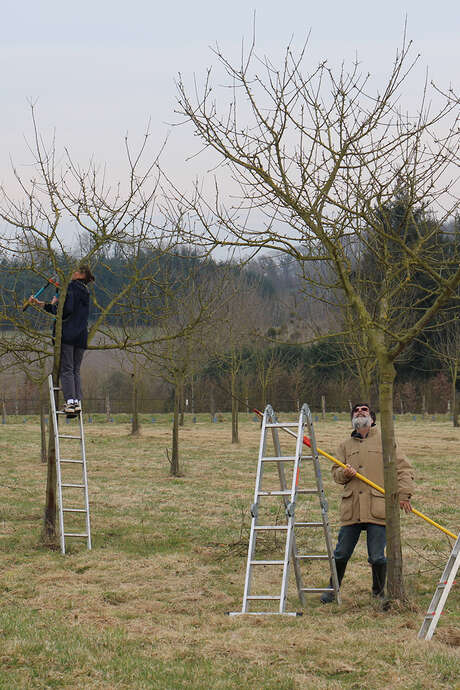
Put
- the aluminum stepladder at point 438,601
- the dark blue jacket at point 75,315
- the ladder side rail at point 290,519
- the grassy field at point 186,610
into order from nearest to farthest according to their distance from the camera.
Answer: the grassy field at point 186,610
the aluminum stepladder at point 438,601
the ladder side rail at point 290,519
the dark blue jacket at point 75,315

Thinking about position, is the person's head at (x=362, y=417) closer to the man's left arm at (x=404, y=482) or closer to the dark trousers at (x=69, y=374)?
the man's left arm at (x=404, y=482)

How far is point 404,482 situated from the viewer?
7559 mm

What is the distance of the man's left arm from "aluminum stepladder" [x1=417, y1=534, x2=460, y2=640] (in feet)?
3.51

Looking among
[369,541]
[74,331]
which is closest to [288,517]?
[369,541]

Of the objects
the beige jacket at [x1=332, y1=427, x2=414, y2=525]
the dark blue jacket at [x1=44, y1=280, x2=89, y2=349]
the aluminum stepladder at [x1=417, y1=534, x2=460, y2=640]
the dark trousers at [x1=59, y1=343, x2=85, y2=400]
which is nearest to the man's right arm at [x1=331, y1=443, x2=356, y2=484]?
the beige jacket at [x1=332, y1=427, x2=414, y2=525]

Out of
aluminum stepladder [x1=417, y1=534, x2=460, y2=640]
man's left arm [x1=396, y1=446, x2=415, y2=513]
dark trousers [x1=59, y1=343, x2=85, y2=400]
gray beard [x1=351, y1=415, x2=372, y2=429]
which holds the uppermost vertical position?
dark trousers [x1=59, y1=343, x2=85, y2=400]

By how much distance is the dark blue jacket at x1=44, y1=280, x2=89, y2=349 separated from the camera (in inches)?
400

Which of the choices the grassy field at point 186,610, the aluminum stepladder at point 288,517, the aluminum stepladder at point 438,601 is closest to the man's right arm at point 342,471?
the aluminum stepladder at point 288,517

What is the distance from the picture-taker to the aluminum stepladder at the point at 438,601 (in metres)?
5.90

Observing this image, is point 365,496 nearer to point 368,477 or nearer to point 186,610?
point 368,477

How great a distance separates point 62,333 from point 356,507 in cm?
448

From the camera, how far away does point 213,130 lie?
748cm

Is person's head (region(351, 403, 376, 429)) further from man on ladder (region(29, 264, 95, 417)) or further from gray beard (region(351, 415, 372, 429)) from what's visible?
man on ladder (region(29, 264, 95, 417))

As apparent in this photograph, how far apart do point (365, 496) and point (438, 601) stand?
1.67 m
